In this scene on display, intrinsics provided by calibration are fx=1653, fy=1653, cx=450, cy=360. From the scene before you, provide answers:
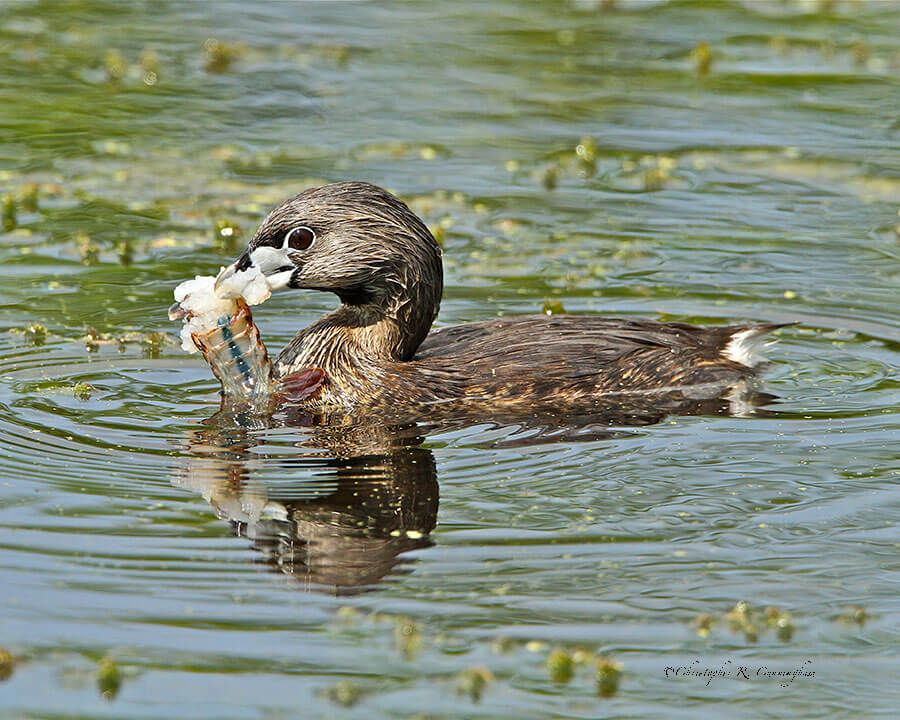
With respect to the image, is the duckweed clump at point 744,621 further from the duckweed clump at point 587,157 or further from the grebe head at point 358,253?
the duckweed clump at point 587,157

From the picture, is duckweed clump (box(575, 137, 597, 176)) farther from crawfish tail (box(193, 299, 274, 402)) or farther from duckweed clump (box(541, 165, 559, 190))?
crawfish tail (box(193, 299, 274, 402))

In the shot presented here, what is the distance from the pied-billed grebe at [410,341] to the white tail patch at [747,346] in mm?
17

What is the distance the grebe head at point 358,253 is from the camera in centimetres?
850

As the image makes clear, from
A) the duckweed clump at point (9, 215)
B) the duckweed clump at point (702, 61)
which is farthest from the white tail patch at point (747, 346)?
the duckweed clump at point (702, 61)

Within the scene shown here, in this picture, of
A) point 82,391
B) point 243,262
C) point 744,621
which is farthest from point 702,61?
point 744,621

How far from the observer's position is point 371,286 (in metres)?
8.76

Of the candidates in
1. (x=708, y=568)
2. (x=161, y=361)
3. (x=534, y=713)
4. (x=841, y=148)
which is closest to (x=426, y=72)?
(x=841, y=148)

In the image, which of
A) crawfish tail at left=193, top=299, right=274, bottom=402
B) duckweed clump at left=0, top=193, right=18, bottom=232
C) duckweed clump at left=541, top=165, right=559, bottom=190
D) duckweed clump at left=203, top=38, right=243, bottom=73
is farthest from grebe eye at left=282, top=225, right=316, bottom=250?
duckweed clump at left=203, top=38, right=243, bottom=73

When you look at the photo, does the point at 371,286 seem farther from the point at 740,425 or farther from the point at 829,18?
the point at 829,18

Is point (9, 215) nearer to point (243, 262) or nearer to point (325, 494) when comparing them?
point (243, 262)

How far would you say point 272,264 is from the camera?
8.50m

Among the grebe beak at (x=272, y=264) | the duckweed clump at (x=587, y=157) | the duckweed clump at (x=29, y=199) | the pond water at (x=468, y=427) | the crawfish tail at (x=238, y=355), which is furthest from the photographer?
the duckweed clump at (x=587, y=157)

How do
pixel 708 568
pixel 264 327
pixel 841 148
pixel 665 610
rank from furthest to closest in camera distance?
pixel 841 148
pixel 264 327
pixel 708 568
pixel 665 610

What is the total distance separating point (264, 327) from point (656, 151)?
4548 millimetres
